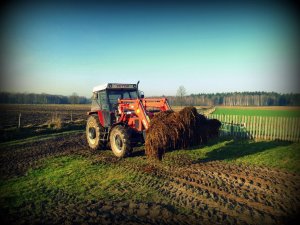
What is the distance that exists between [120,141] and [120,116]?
130 centimetres

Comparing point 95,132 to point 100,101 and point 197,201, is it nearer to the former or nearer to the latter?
point 100,101

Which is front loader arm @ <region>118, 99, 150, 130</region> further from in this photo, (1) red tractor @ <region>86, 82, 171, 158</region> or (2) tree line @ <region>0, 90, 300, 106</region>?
(2) tree line @ <region>0, 90, 300, 106</region>

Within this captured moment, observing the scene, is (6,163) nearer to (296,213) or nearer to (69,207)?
(69,207)

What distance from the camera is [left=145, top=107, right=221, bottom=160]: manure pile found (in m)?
7.00

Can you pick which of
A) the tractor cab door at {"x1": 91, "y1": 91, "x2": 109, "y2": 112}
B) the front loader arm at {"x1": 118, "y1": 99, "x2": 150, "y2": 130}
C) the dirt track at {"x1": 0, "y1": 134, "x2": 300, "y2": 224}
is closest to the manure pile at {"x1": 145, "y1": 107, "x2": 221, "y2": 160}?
the front loader arm at {"x1": 118, "y1": 99, "x2": 150, "y2": 130}

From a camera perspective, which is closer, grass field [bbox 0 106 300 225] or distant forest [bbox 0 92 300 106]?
grass field [bbox 0 106 300 225]

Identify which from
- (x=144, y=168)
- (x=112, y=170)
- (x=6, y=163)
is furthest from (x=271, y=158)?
(x=6, y=163)

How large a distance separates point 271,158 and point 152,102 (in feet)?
16.9

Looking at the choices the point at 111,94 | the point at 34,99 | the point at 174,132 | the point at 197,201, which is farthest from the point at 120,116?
the point at 34,99

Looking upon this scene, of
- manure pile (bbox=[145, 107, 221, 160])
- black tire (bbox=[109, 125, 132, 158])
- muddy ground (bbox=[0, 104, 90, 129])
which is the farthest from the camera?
muddy ground (bbox=[0, 104, 90, 129])

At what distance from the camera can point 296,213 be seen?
4637 mm

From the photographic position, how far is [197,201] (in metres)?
5.16

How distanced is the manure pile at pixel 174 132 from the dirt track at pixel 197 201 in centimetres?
84

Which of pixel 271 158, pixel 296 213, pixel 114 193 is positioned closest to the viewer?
pixel 296 213
